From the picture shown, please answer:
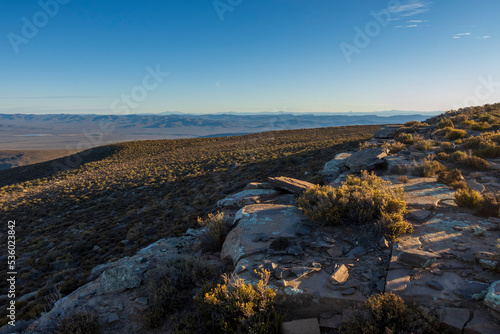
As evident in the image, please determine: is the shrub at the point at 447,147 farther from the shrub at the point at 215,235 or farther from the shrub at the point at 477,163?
the shrub at the point at 215,235

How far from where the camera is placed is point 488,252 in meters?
3.94

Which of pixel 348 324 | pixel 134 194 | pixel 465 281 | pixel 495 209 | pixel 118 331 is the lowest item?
pixel 134 194

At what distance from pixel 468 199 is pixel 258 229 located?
5.14 m

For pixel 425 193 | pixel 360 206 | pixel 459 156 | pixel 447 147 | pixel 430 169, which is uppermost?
pixel 447 147

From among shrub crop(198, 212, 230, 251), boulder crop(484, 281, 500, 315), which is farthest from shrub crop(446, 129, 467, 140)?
shrub crop(198, 212, 230, 251)

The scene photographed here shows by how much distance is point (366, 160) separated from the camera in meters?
10.5

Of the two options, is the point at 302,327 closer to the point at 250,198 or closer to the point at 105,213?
the point at 250,198

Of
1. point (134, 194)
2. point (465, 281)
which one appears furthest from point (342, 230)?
point (134, 194)

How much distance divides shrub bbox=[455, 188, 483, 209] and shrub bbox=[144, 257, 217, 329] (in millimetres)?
6134

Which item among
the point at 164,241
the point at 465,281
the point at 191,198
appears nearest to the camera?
the point at 465,281

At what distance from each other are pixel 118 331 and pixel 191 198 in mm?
10961

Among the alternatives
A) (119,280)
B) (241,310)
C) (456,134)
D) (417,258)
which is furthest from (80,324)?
(456,134)

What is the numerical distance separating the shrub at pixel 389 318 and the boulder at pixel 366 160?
7.54 meters

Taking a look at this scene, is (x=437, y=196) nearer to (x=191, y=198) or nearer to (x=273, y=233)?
(x=273, y=233)
